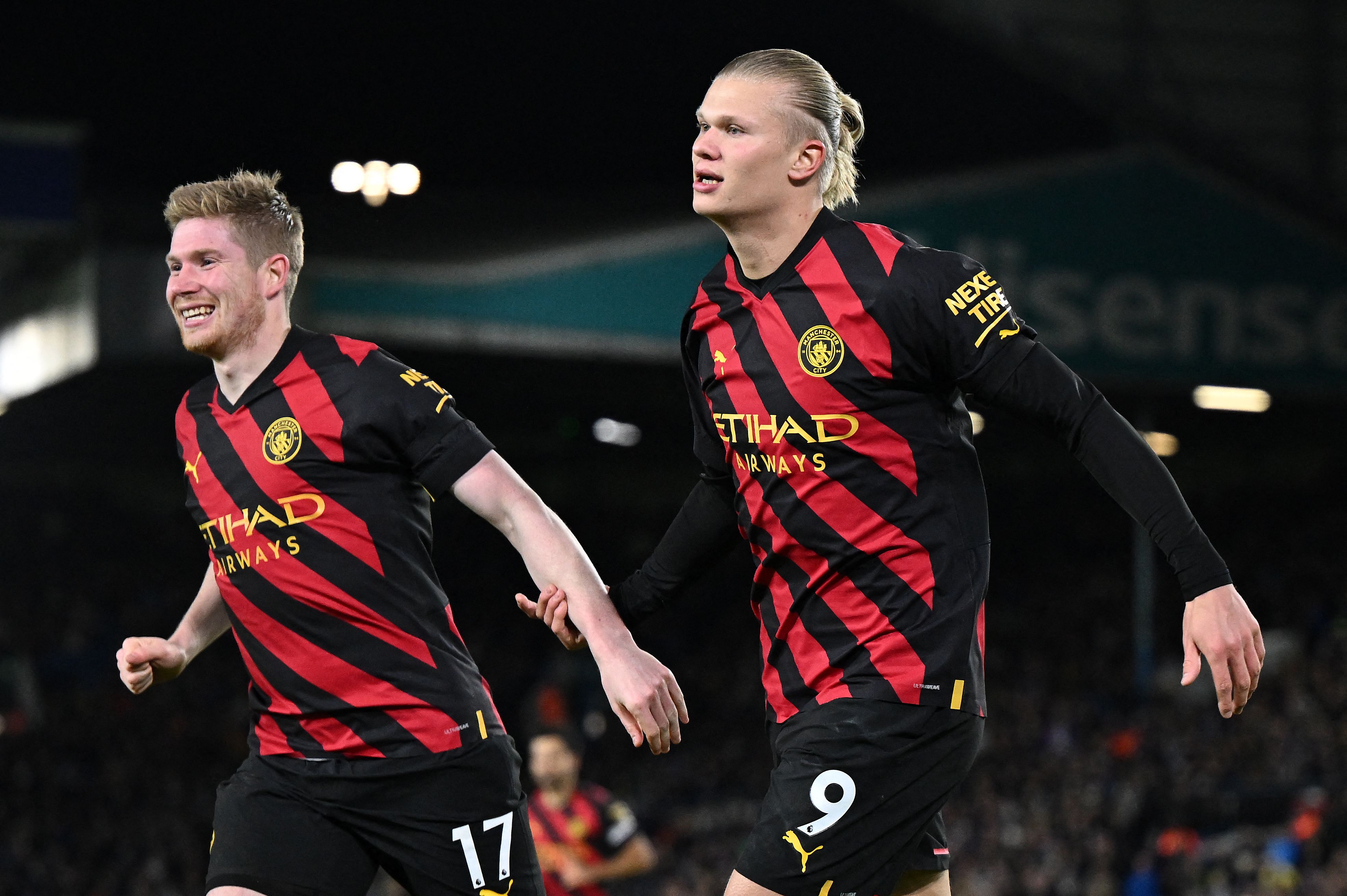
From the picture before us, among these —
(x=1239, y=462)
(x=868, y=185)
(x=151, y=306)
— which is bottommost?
(x=1239, y=462)

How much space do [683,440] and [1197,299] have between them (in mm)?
10135

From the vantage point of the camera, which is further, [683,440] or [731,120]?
[683,440]

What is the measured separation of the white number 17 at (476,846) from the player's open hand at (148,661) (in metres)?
0.82

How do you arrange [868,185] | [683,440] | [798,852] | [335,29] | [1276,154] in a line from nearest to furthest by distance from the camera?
[798,852], [335,29], [868,185], [1276,154], [683,440]

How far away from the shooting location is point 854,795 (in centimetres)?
332

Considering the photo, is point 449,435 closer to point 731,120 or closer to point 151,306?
point 731,120

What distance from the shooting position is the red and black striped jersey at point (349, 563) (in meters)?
3.78

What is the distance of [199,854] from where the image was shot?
1867cm

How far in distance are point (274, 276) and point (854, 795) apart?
1.89m

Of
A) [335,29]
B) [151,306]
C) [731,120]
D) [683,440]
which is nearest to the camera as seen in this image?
[731,120]

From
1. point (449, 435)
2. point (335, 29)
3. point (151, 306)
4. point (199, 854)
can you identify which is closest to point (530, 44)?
point (335, 29)

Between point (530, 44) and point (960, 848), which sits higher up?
point (530, 44)

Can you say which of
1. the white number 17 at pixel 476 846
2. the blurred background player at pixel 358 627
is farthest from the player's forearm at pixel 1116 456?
the white number 17 at pixel 476 846

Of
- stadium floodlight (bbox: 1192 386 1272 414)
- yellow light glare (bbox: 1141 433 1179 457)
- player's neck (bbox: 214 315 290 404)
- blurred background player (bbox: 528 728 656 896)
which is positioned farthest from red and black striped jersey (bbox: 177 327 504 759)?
yellow light glare (bbox: 1141 433 1179 457)
